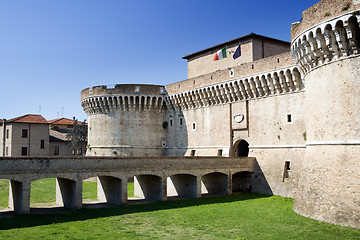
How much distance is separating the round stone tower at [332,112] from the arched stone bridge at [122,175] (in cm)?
837

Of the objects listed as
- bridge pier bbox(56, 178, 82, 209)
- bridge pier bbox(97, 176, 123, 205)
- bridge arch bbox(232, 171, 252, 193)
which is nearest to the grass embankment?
bridge pier bbox(56, 178, 82, 209)

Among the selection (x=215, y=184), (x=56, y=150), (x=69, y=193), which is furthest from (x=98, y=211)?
(x=56, y=150)

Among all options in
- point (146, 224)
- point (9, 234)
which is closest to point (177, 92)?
point (146, 224)

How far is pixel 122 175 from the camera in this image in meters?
21.8

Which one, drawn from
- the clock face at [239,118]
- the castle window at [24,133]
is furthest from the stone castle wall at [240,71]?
the castle window at [24,133]

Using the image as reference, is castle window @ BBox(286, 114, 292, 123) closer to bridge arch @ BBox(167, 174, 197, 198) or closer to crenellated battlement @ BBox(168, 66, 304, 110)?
crenellated battlement @ BBox(168, 66, 304, 110)

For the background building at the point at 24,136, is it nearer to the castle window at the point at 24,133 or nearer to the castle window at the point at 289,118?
the castle window at the point at 24,133

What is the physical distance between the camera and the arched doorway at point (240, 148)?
28438 mm

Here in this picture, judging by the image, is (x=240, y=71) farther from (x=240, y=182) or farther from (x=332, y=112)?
(x=332, y=112)

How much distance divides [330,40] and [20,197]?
1730cm

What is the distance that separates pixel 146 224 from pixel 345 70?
11549 mm

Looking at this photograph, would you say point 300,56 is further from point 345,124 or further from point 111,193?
point 111,193

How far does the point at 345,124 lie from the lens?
15766 mm

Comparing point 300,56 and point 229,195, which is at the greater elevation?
point 300,56
